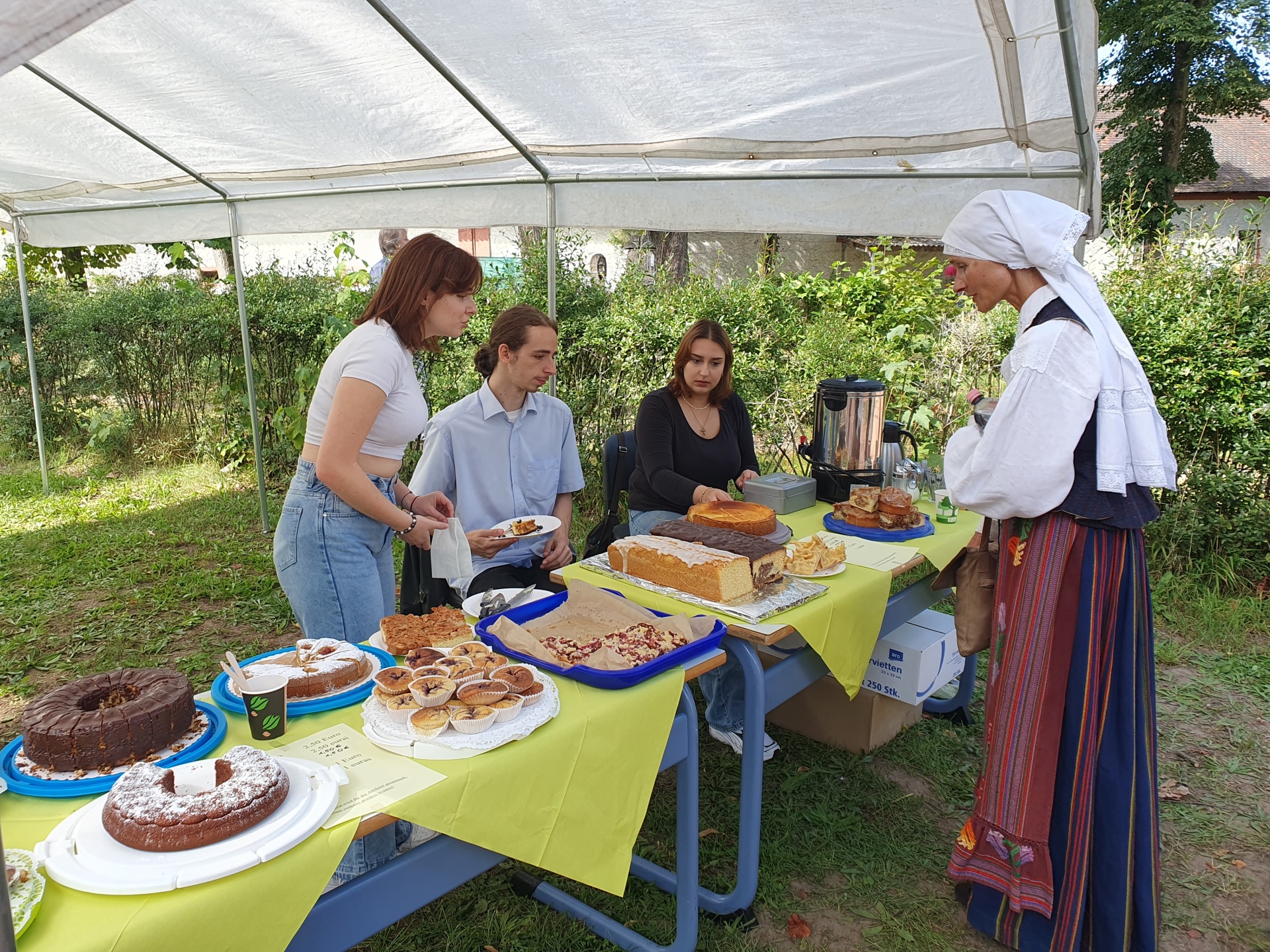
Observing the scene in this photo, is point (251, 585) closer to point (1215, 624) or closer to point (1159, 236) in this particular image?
point (1215, 624)

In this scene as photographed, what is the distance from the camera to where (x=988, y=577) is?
9.27 feet

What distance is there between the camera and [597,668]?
78.7 inches

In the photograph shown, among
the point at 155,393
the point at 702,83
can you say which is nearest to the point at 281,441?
the point at 155,393

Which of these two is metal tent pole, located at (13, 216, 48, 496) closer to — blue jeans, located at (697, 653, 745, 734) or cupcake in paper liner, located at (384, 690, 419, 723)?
blue jeans, located at (697, 653, 745, 734)

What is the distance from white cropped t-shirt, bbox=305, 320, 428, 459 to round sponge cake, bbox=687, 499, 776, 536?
109cm

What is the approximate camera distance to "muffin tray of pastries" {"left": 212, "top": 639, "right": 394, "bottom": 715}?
6.03 ft

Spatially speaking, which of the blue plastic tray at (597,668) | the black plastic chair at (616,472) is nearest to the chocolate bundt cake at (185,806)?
the blue plastic tray at (597,668)

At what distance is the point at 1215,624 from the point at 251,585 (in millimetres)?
6202

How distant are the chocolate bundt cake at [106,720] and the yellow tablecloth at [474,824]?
85mm

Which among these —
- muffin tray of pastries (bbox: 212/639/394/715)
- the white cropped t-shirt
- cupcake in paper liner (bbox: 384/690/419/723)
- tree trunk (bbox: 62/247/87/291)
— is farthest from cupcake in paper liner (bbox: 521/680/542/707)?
tree trunk (bbox: 62/247/87/291)

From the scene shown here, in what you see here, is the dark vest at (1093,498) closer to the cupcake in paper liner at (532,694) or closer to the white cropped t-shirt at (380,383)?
the cupcake in paper liner at (532,694)

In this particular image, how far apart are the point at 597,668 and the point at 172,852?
932 millimetres

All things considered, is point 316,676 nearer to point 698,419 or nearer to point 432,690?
point 432,690

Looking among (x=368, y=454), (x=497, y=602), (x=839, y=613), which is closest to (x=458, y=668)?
(x=497, y=602)
